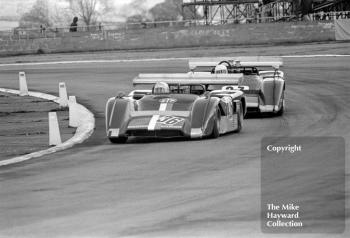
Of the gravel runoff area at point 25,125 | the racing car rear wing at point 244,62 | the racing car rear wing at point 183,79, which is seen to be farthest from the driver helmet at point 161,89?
the racing car rear wing at point 244,62

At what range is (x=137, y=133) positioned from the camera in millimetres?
15469

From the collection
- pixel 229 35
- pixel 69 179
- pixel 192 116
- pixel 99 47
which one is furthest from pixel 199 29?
pixel 69 179

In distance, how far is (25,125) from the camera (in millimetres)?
19797

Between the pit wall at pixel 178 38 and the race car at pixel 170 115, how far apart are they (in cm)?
3421

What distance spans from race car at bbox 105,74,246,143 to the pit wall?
112 feet

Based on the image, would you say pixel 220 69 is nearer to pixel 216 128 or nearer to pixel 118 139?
pixel 216 128

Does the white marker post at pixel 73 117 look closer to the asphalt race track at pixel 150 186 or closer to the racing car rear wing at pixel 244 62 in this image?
the asphalt race track at pixel 150 186

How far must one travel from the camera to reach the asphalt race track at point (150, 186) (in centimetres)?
833

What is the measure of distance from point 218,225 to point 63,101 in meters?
16.3

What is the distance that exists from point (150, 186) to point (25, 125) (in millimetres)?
9721

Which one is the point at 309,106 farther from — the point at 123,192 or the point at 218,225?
the point at 218,225

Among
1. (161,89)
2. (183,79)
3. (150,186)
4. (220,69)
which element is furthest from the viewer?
(220,69)

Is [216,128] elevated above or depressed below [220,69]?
below

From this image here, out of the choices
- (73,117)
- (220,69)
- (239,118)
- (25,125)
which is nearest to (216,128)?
(239,118)
